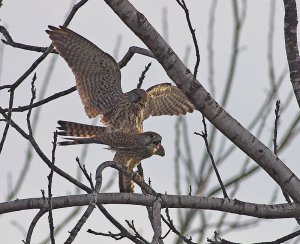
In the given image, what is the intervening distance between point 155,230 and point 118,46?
2875 millimetres

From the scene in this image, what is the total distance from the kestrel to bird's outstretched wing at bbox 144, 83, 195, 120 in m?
1.35

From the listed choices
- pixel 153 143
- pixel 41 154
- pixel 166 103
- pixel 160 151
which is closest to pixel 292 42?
pixel 41 154

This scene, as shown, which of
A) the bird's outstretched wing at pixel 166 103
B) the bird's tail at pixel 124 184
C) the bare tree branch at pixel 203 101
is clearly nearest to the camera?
the bare tree branch at pixel 203 101

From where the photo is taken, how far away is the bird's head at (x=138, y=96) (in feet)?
24.6

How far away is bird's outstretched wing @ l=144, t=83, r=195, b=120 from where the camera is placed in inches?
316

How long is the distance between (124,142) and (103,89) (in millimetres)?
1186

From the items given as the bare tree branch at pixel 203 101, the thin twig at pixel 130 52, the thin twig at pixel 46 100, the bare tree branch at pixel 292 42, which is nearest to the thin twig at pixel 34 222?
the thin twig at pixel 46 100

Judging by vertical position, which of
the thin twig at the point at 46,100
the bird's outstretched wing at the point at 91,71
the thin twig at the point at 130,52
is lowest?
the thin twig at the point at 46,100

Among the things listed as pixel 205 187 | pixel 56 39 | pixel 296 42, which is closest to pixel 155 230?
pixel 296 42

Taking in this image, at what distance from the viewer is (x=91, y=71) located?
24.2ft

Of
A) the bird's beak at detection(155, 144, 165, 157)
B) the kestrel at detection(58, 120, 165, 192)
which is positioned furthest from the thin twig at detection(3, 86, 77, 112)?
the bird's beak at detection(155, 144, 165, 157)

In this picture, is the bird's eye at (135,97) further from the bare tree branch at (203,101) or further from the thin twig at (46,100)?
the bare tree branch at (203,101)

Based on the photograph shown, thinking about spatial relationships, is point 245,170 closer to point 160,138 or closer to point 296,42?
point 160,138

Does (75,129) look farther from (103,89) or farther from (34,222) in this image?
(34,222)
